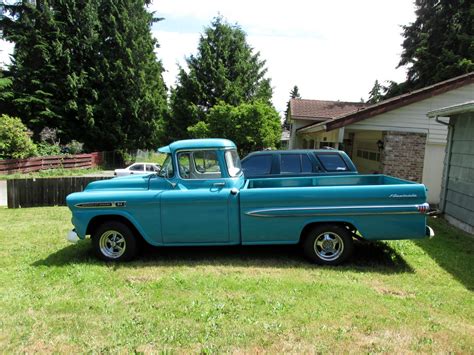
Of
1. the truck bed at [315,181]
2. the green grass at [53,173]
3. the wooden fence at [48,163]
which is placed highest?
the truck bed at [315,181]

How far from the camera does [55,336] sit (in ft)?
12.3

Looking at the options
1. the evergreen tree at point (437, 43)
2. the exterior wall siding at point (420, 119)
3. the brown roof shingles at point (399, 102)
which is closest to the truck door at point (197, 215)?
the brown roof shingles at point (399, 102)

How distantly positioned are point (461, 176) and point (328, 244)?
520cm

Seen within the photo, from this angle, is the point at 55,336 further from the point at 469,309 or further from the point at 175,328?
the point at 469,309

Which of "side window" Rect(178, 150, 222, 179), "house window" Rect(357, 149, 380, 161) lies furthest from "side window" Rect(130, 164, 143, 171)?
"side window" Rect(178, 150, 222, 179)

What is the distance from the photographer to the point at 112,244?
595cm

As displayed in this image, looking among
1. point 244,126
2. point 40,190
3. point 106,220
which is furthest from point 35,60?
point 106,220

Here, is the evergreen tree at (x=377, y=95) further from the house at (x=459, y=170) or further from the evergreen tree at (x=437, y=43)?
the house at (x=459, y=170)


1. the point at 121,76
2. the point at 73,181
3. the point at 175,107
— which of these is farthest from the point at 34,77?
the point at 73,181

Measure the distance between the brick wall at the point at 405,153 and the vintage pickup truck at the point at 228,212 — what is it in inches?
319

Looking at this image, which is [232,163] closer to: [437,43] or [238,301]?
[238,301]

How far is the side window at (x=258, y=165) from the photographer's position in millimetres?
9227

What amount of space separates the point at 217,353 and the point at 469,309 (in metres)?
2.96

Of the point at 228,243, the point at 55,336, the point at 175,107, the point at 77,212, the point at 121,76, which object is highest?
the point at 121,76
